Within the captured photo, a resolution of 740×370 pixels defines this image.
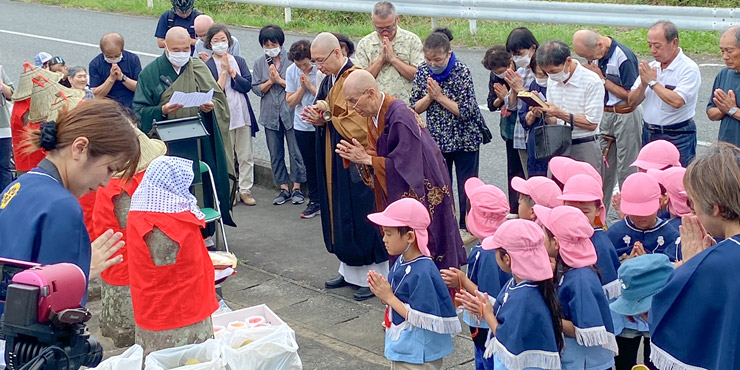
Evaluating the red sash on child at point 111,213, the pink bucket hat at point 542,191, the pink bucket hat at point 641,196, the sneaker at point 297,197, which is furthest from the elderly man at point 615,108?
the red sash on child at point 111,213

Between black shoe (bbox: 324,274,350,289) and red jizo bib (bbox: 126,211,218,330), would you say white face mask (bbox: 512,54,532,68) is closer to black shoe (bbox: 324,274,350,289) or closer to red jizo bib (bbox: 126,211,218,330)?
black shoe (bbox: 324,274,350,289)

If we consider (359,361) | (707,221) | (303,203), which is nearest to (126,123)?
(707,221)

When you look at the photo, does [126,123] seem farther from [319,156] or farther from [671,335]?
[319,156]

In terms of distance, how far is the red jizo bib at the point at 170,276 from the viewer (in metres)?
5.25

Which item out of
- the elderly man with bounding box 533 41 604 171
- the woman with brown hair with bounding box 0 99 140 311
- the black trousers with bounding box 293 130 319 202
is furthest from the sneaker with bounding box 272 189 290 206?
the woman with brown hair with bounding box 0 99 140 311

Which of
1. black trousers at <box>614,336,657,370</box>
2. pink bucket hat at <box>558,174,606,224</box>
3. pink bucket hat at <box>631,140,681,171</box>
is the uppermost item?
pink bucket hat at <box>558,174,606,224</box>

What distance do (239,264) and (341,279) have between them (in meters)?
1.14

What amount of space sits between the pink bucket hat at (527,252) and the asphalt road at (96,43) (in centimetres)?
523

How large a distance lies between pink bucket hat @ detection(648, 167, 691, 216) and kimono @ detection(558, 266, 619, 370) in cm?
109

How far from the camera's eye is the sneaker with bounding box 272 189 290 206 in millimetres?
10172

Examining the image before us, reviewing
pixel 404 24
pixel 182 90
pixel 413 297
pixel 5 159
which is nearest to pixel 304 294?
pixel 182 90

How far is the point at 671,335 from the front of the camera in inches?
153

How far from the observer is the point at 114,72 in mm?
10047

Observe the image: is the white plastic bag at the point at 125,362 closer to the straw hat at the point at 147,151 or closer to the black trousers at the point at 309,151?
the straw hat at the point at 147,151
